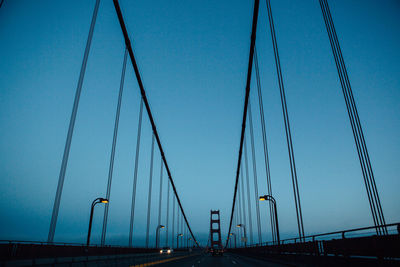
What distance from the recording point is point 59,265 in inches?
210

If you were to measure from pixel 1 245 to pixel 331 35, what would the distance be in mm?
14312

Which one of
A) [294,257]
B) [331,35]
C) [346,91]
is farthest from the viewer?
[294,257]

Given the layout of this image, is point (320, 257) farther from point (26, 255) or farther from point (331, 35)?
point (26, 255)

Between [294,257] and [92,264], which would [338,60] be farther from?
[92,264]

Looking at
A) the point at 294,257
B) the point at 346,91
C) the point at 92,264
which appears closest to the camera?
the point at 92,264

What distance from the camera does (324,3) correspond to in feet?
27.6

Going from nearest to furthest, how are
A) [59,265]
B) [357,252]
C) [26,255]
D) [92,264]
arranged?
[59,265] < [357,252] < [92,264] < [26,255]

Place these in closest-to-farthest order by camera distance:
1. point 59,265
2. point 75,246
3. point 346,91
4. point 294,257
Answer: point 59,265
point 346,91
point 294,257
point 75,246

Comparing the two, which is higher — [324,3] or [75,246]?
[324,3]

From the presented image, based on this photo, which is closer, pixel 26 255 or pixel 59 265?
pixel 59 265

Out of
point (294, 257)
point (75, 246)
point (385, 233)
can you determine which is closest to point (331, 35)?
point (385, 233)

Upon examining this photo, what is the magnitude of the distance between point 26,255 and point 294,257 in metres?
11.6

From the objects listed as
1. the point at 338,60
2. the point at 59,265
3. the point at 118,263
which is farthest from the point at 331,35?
the point at 118,263

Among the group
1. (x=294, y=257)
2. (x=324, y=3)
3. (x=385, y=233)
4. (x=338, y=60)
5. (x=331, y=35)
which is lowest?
(x=294, y=257)
